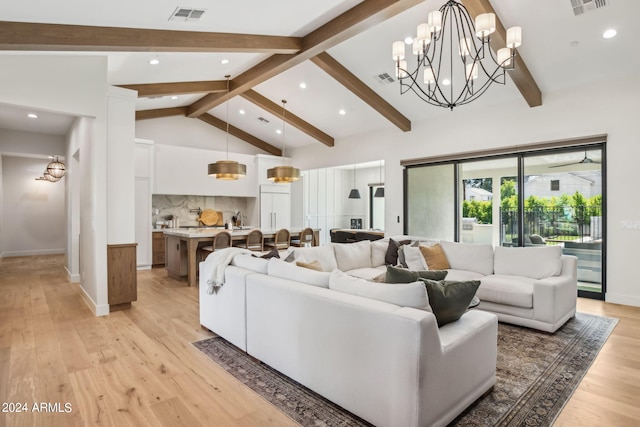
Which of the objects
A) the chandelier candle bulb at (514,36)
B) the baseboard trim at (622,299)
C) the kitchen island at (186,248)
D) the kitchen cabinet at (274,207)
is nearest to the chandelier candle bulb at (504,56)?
the chandelier candle bulb at (514,36)

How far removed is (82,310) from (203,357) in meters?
2.42

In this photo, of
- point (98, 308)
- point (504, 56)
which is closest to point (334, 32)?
point (504, 56)

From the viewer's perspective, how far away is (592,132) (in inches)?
188

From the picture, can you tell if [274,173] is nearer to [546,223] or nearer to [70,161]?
[70,161]

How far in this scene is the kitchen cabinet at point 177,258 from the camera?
19.9 feet

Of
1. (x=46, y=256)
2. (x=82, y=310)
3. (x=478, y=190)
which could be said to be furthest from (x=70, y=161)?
(x=478, y=190)

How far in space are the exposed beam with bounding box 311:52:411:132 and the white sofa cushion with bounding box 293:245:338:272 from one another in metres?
2.90

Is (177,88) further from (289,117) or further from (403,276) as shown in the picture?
(403,276)

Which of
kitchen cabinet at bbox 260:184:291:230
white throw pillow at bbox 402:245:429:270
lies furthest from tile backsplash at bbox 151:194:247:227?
white throw pillow at bbox 402:245:429:270

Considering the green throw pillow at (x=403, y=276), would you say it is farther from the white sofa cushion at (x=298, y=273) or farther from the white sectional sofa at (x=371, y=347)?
the white sofa cushion at (x=298, y=273)

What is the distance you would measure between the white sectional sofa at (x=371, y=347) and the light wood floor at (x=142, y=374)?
14.9 inches

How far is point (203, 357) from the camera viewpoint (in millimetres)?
2957

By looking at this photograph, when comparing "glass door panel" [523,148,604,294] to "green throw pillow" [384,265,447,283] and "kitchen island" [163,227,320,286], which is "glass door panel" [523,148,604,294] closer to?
"green throw pillow" [384,265,447,283]

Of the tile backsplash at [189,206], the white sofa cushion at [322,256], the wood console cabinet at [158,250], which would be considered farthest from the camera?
the tile backsplash at [189,206]
